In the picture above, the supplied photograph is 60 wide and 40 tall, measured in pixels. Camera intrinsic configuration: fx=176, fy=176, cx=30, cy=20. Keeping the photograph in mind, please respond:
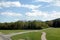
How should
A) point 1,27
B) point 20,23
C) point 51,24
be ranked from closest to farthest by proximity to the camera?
1. point 1,27
2. point 20,23
3. point 51,24

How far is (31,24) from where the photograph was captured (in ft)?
224

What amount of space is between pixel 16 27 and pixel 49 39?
119 feet

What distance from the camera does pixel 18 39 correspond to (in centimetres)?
3080

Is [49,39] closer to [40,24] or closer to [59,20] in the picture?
[40,24]

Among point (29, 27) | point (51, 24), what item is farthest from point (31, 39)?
point (51, 24)

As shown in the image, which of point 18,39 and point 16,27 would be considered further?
point 16,27

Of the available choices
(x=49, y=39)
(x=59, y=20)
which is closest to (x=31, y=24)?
(x=59, y=20)

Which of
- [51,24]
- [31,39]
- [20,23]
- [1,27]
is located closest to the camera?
[31,39]

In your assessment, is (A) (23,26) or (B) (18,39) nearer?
(B) (18,39)

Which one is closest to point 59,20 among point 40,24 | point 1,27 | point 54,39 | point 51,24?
point 51,24

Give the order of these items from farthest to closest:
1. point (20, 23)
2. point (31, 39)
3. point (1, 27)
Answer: point (20, 23) < point (1, 27) < point (31, 39)

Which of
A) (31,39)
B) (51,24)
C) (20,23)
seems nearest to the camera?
(31,39)

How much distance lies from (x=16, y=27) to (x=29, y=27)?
16.1 ft

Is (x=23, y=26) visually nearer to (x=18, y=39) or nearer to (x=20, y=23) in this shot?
(x=20, y=23)
